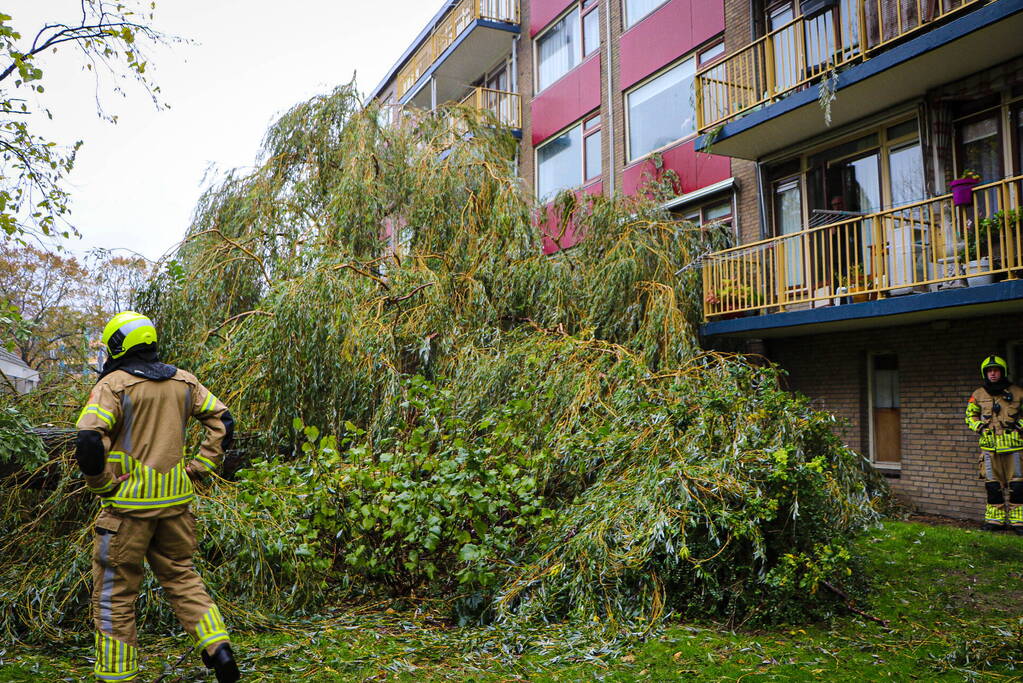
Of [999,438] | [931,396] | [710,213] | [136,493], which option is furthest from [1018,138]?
[136,493]

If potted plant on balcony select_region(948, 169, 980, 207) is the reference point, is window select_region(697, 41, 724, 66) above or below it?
above

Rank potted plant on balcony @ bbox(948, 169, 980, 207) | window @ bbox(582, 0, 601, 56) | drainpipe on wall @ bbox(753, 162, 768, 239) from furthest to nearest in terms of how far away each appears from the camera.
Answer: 1. window @ bbox(582, 0, 601, 56)
2. drainpipe on wall @ bbox(753, 162, 768, 239)
3. potted plant on balcony @ bbox(948, 169, 980, 207)

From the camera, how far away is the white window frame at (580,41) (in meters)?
17.0

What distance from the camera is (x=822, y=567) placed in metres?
4.82

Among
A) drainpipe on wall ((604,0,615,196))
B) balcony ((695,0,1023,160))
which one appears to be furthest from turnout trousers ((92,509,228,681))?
drainpipe on wall ((604,0,615,196))

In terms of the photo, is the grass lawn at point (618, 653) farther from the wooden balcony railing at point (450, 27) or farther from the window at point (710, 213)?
the wooden balcony railing at point (450, 27)

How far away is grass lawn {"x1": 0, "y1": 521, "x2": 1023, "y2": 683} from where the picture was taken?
4.09m

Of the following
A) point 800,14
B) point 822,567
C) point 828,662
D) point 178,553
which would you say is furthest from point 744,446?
point 800,14

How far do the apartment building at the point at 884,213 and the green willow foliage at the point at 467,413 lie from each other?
60.7 inches

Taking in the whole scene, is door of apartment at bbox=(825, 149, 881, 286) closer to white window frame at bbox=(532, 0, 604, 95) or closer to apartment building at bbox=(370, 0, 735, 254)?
apartment building at bbox=(370, 0, 735, 254)

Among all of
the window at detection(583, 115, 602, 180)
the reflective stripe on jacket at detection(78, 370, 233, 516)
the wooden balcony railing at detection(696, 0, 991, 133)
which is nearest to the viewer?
the reflective stripe on jacket at detection(78, 370, 233, 516)

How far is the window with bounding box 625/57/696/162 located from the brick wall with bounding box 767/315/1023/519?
5099 mm

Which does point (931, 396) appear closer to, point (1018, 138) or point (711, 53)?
point (1018, 138)

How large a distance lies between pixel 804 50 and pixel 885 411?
5.23 m
